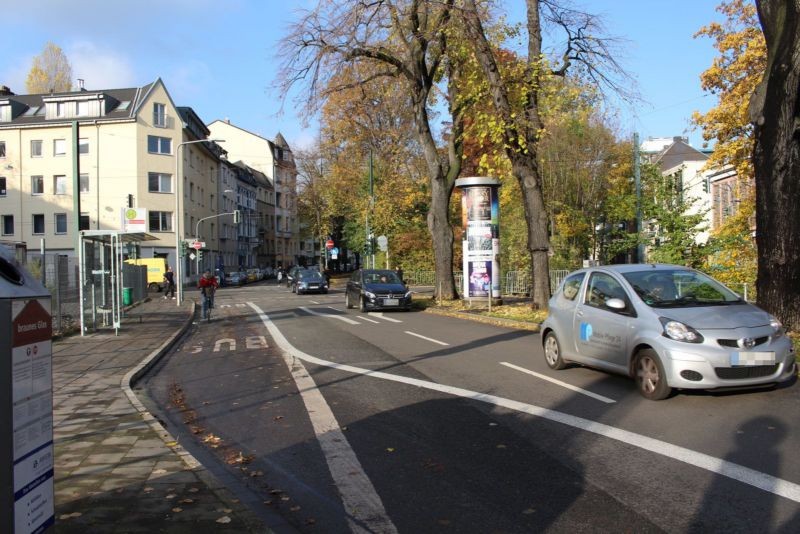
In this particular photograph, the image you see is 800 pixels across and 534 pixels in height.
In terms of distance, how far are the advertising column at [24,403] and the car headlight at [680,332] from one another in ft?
20.0

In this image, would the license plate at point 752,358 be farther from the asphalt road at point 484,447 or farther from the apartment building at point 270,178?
the apartment building at point 270,178

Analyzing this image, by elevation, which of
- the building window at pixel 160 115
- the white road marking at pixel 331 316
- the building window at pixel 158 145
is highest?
the building window at pixel 160 115

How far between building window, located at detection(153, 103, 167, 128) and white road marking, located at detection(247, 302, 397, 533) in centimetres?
5169

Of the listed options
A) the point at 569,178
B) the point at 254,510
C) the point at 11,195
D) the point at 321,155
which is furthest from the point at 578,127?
the point at 11,195


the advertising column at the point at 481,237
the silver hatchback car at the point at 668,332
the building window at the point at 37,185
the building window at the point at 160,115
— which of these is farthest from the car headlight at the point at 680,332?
the building window at the point at 37,185

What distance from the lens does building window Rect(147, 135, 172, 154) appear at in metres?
54.4

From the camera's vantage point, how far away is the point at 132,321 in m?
21.0

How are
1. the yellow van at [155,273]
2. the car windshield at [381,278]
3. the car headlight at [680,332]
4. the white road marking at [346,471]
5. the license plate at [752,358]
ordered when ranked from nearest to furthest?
the white road marking at [346,471]
the license plate at [752,358]
the car headlight at [680,332]
the car windshield at [381,278]
the yellow van at [155,273]

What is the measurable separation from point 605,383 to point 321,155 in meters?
46.9

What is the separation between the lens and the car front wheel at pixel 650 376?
7039mm

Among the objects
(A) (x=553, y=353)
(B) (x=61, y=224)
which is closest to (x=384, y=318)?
(A) (x=553, y=353)

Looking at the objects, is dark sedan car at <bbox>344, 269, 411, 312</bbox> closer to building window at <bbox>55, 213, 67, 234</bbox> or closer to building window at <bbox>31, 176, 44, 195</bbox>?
building window at <bbox>55, 213, 67, 234</bbox>

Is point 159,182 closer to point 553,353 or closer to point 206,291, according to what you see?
point 206,291

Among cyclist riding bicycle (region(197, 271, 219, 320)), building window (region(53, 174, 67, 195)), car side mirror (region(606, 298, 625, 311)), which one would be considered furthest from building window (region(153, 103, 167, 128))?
car side mirror (region(606, 298, 625, 311))
